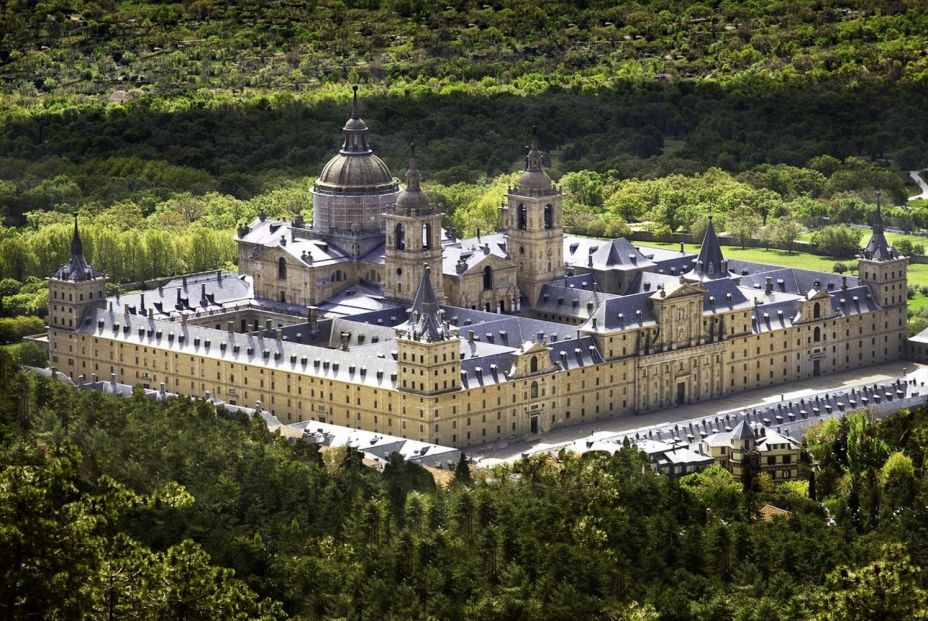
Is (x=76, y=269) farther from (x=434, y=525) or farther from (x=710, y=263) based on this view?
(x=434, y=525)

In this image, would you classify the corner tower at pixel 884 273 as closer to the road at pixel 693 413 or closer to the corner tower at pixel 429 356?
the road at pixel 693 413

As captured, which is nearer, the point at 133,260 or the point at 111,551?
the point at 111,551

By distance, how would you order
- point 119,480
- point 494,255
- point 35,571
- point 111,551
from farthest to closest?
point 494,255
point 119,480
point 111,551
point 35,571

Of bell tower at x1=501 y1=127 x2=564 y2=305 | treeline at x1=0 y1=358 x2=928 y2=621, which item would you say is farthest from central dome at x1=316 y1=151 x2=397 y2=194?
treeline at x1=0 y1=358 x2=928 y2=621

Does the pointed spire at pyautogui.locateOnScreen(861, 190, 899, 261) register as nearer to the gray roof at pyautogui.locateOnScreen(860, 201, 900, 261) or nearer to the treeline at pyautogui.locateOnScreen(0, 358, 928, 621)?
Answer: the gray roof at pyautogui.locateOnScreen(860, 201, 900, 261)

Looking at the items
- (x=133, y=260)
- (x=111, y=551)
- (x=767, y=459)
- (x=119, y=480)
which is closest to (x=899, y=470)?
(x=767, y=459)

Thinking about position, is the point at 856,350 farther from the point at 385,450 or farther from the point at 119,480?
the point at 119,480
